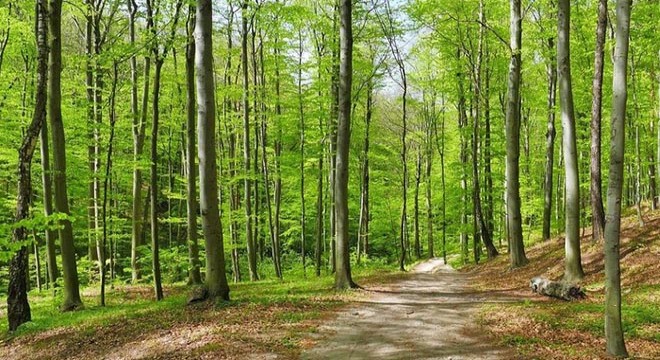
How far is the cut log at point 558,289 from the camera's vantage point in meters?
10.8

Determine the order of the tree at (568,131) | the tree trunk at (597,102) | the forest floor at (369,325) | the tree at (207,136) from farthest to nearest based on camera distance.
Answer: the tree trunk at (597,102)
the tree at (568,131)
the tree at (207,136)
the forest floor at (369,325)

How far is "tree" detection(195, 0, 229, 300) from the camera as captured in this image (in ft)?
34.3

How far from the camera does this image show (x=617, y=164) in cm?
593

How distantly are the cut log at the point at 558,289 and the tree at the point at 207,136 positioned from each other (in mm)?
7737

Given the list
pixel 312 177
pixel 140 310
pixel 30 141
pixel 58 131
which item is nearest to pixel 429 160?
pixel 312 177

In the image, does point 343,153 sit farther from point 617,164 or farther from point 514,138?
point 617,164

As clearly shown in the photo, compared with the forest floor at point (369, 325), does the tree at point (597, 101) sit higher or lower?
higher

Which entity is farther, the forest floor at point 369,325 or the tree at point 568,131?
the tree at point 568,131

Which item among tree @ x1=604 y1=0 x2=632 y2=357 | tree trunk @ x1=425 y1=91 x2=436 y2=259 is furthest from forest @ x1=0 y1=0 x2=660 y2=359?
tree trunk @ x1=425 y1=91 x2=436 y2=259

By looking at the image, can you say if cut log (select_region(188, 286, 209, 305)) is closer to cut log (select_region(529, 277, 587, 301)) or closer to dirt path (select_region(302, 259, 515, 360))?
dirt path (select_region(302, 259, 515, 360))

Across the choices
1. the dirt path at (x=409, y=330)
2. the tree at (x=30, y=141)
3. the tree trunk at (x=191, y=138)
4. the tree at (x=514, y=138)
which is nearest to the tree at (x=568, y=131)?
the dirt path at (x=409, y=330)

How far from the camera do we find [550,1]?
18.2m

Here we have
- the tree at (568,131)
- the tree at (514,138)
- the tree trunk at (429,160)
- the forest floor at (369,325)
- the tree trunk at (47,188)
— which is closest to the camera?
the forest floor at (369,325)

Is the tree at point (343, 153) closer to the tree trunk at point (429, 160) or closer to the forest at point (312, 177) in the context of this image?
the forest at point (312, 177)
